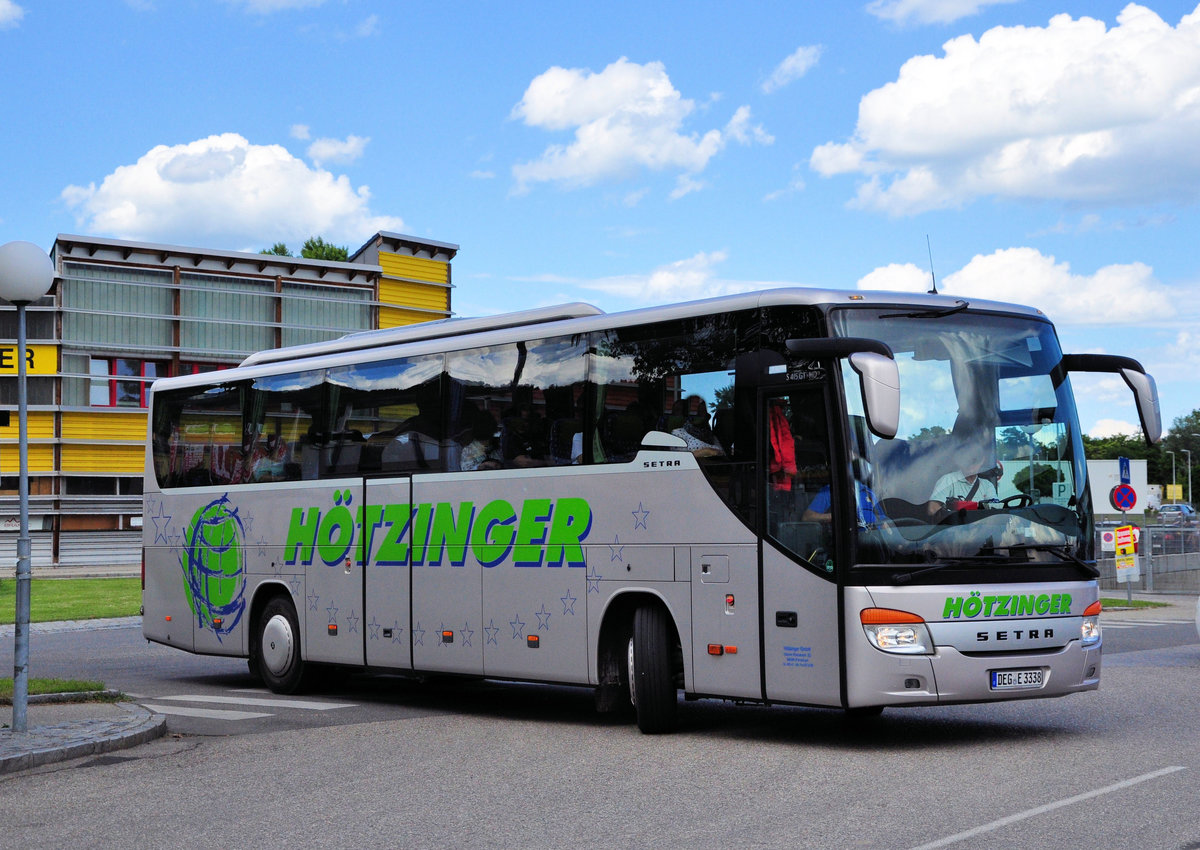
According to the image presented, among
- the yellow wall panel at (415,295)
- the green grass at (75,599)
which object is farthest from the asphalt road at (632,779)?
the yellow wall panel at (415,295)

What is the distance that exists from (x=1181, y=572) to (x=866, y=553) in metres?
37.4

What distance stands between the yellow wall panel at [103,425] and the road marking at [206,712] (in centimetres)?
3135

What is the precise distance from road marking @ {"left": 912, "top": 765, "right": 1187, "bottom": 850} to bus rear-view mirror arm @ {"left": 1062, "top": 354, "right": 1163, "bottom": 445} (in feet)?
9.73

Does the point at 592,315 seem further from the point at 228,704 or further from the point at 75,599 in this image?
the point at 75,599

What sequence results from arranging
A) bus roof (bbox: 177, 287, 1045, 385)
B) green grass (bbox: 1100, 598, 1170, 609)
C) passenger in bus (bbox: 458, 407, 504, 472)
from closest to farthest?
bus roof (bbox: 177, 287, 1045, 385), passenger in bus (bbox: 458, 407, 504, 472), green grass (bbox: 1100, 598, 1170, 609)

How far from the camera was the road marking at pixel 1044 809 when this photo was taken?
7000 millimetres

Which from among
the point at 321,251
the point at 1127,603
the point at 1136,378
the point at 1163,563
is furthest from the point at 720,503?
the point at 321,251

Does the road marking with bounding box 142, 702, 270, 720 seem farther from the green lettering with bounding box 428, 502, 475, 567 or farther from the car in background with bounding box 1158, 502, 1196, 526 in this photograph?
the car in background with bounding box 1158, 502, 1196, 526

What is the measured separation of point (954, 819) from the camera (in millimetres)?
7582

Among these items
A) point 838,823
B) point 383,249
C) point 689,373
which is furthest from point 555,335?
point 383,249

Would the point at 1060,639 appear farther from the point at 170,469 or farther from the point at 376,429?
the point at 170,469

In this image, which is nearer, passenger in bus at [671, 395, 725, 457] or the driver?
the driver

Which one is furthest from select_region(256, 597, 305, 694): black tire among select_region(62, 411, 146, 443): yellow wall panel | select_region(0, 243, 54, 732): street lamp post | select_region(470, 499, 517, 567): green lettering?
select_region(62, 411, 146, 443): yellow wall panel

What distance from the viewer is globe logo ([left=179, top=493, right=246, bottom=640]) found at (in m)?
16.2
